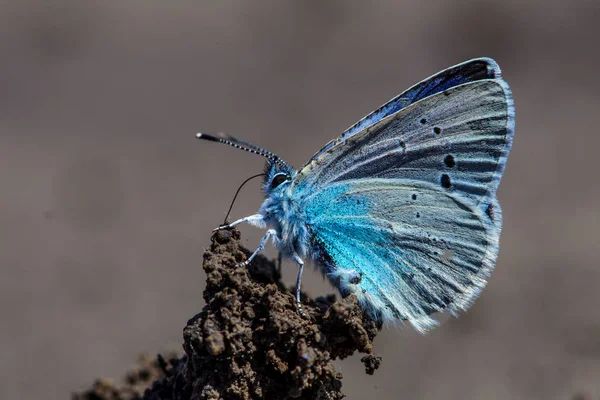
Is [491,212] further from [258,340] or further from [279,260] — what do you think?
[258,340]

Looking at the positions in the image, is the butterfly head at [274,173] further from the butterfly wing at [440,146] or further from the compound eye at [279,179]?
the butterfly wing at [440,146]

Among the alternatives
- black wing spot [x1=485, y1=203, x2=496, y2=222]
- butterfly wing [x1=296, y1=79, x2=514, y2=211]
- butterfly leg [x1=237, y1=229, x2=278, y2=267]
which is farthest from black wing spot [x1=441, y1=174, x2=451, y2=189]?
butterfly leg [x1=237, y1=229, x2=278, y2=267]

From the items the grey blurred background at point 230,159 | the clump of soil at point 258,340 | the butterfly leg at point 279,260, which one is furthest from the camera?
the grey blurred background at point 230,159

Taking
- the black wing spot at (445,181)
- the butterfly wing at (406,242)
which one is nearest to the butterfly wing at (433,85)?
the butterfly wing at (406,242)

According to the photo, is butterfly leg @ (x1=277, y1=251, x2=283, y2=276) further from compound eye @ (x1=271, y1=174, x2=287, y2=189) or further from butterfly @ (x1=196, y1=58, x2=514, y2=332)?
compound eye @ (x1=271, y1=174, x2=287, y2=189)

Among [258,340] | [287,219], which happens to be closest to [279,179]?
[287,219]

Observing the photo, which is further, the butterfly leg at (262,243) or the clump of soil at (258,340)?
the butterfly leg at (262,243)
